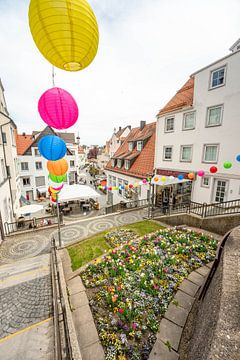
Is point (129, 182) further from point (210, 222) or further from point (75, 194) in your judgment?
point (210, 222)

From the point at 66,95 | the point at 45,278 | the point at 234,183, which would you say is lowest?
the point at 45,278

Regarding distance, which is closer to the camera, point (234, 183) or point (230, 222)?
point (230, 222)

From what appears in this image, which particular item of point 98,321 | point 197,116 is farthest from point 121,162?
point 98,321

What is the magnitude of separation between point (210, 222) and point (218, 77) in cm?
982

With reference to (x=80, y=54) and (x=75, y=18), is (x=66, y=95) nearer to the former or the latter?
(x=80, y=54)

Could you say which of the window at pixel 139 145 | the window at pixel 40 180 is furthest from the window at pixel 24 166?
the window at pixel 139 145

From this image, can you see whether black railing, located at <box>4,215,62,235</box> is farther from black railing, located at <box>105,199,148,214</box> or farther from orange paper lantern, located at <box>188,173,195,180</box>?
orange paper lantern, located at <box>188,173,195,180</box>

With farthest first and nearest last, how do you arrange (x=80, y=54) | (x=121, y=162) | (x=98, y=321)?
(x=121, y=162), (x=98, y=321), (x=80, y=54)

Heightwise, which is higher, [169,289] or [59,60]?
[59,60]

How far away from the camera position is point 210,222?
8.09 metres

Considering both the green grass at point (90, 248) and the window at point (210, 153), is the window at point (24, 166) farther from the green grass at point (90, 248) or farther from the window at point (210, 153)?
the window at point (210, 153)

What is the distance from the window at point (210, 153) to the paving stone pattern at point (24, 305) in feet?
39.3

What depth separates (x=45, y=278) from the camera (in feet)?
17.6

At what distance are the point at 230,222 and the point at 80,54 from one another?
918 centimetres
